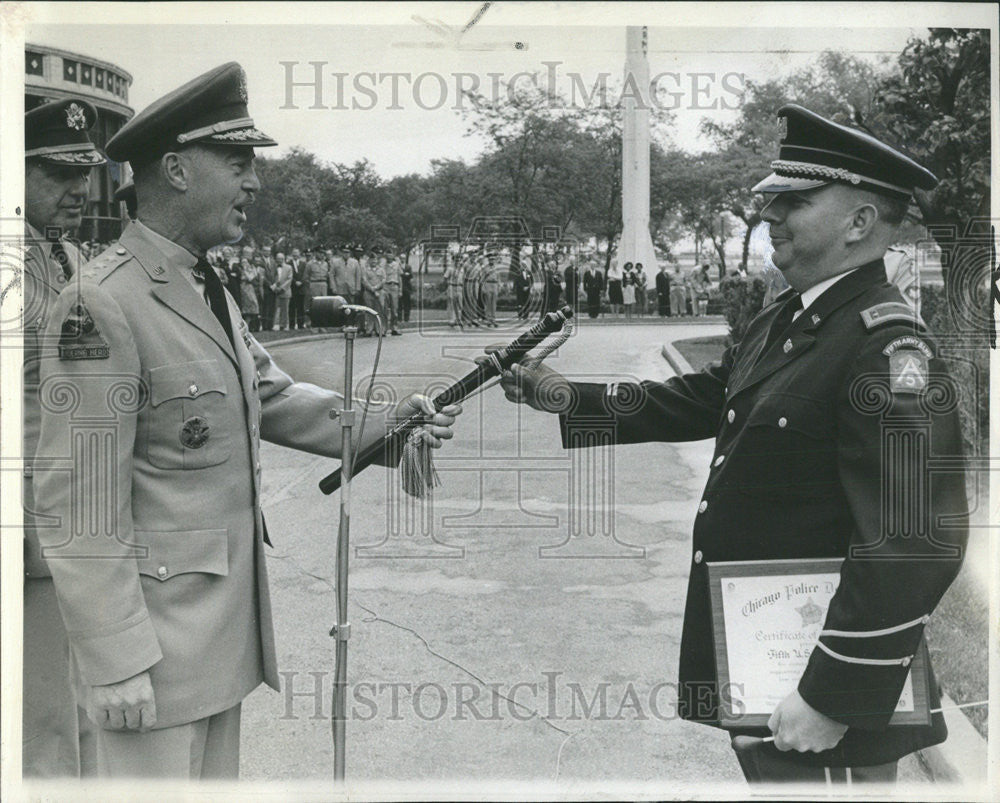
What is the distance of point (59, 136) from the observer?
325cm

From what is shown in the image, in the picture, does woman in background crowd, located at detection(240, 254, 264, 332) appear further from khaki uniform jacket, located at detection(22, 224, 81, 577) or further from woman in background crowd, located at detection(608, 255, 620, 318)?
woman in background crowd, located at detection(608, 255, 620, 318)

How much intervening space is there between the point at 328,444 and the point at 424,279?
2364 millimetres

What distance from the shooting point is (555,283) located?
5.09 metres

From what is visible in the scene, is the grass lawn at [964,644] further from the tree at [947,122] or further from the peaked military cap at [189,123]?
the peaked military cap at [189,123]

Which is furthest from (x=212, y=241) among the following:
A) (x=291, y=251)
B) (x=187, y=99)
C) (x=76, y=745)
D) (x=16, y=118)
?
(x=291, y=251)

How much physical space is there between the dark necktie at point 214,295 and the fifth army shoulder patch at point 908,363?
5.36ft

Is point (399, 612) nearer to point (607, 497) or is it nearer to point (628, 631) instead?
point (628, 631)

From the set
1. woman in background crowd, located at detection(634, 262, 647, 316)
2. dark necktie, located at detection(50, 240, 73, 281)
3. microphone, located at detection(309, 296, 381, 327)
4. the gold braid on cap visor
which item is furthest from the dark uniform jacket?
woman in background crowd, located at detection(634, 262, 647, 316)

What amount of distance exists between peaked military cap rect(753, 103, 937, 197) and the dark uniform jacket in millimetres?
230

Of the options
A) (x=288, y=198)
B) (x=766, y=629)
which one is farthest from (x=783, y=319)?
(x=288, y=198)

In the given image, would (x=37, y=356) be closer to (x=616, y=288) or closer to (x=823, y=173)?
(x=823, y=173)

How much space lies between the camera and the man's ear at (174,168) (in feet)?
8.29

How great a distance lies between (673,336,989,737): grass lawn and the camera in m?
3.79

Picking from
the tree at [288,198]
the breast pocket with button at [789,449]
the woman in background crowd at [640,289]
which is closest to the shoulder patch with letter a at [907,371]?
the breast pocket with button at [789,449]
